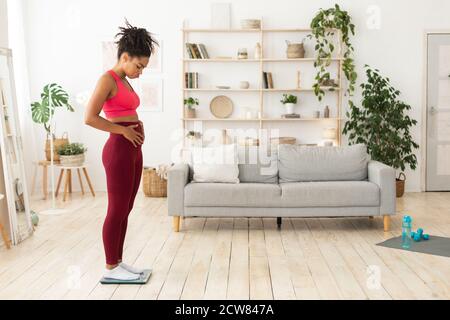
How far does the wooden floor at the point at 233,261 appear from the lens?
341 cm

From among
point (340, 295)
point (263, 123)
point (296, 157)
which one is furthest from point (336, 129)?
point (340, 295)

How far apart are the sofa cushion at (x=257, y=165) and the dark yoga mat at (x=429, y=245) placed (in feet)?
4.21

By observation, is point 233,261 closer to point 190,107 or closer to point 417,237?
point 417,237

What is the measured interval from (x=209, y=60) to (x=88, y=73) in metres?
1.56

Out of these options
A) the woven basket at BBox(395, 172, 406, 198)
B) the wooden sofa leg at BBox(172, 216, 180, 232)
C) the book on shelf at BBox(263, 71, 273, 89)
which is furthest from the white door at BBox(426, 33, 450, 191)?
the wooden sofa leg at BBox(172, 216, 180, 232)

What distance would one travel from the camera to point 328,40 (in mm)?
7262

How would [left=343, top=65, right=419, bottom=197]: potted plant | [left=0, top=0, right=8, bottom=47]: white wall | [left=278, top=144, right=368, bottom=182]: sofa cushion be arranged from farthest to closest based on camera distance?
[left=343, top=65, right=419, bottom=197]: potted plant
[left=278, top=144, right=368, bottom=182]: sofa cushion
[left=0, top=0, right=8, bottom=47]: white wall

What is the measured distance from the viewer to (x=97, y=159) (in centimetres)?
750

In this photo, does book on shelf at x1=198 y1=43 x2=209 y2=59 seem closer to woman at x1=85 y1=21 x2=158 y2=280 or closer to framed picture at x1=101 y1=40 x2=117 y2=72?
framed picture at x1=101 y1=40 x2=117 y2=72

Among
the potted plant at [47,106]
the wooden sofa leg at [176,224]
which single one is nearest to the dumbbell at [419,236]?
the wooden sofa leg at [176,224]

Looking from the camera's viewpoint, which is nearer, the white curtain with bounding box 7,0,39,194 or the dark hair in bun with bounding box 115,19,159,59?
the dark hair in bun with bounding box 115,19,159,59

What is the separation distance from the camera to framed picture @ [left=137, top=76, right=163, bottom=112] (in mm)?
7391

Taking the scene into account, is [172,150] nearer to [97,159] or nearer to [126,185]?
[97,159]

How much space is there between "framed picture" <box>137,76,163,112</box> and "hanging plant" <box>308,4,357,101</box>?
1.95m
